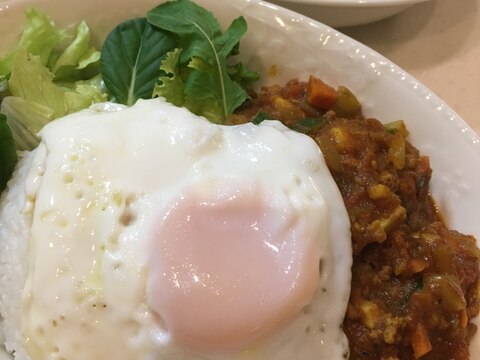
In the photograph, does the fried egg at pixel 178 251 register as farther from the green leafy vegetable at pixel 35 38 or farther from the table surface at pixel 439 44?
the table surface at pixel 439 44

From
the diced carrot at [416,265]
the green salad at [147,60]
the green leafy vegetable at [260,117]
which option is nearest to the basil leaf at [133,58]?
the green salad at [147,60]

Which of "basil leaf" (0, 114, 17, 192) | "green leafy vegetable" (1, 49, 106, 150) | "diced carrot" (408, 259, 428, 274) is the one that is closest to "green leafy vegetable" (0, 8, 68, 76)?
"green leafy vegetable" (1, 49, 106, 150)

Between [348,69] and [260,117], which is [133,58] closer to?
[260,117]

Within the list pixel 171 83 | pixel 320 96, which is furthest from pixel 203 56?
pixel 320 96

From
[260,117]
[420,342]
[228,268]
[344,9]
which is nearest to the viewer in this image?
[228,268]

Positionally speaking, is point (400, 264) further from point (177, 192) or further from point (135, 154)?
point (135, 154)

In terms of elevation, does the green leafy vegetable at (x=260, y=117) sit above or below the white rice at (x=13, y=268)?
above
